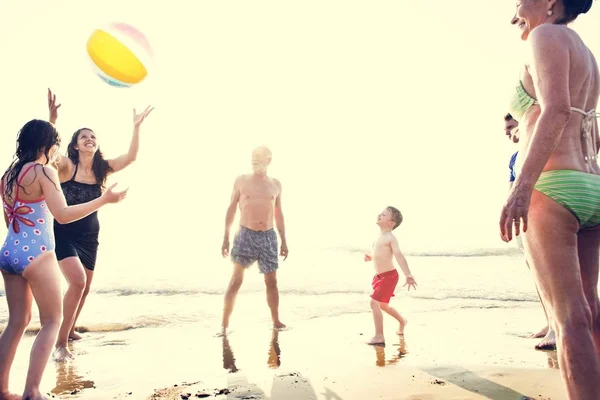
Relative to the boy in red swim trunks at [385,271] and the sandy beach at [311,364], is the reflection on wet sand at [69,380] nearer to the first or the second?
the sandy beach at [311,364]

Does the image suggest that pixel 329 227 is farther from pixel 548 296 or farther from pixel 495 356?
pixel 548 296

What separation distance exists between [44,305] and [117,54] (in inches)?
126

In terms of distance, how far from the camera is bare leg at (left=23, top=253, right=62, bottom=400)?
3428 mm

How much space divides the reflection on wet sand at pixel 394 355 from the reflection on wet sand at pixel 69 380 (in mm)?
2677

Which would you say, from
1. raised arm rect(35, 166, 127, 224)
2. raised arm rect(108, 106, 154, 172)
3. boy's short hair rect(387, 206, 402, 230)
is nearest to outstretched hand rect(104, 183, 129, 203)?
raised arm rect(35, 166, 127, 224)

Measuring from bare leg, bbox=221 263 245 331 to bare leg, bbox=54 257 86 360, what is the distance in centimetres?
195

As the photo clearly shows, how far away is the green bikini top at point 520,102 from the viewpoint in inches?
100

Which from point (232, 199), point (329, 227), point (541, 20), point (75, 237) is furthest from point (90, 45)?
point (329, 227)

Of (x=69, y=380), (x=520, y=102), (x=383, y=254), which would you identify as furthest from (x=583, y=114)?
(x=69, y=380)

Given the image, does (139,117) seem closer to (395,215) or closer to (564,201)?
(395,215)

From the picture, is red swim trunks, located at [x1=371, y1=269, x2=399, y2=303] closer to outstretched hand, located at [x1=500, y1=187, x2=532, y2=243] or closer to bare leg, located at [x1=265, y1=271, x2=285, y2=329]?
bare leg, located at [x1=265, y1=271, x2=285, y2=329]

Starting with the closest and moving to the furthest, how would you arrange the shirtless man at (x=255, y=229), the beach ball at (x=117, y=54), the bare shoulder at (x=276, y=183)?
the beach ball at (x=117, y=54) → the shirtless man at (x=255, y=229) → the bare shoulder at (x=276, y=183)

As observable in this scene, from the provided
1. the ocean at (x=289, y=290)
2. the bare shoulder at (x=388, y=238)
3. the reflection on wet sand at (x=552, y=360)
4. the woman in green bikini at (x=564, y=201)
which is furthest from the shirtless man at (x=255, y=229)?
the woman in green bikini at (x=564, y=201)

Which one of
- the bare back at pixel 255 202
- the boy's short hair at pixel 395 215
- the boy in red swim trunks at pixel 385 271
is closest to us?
the boy in red swim trunks at pixel 385 271
